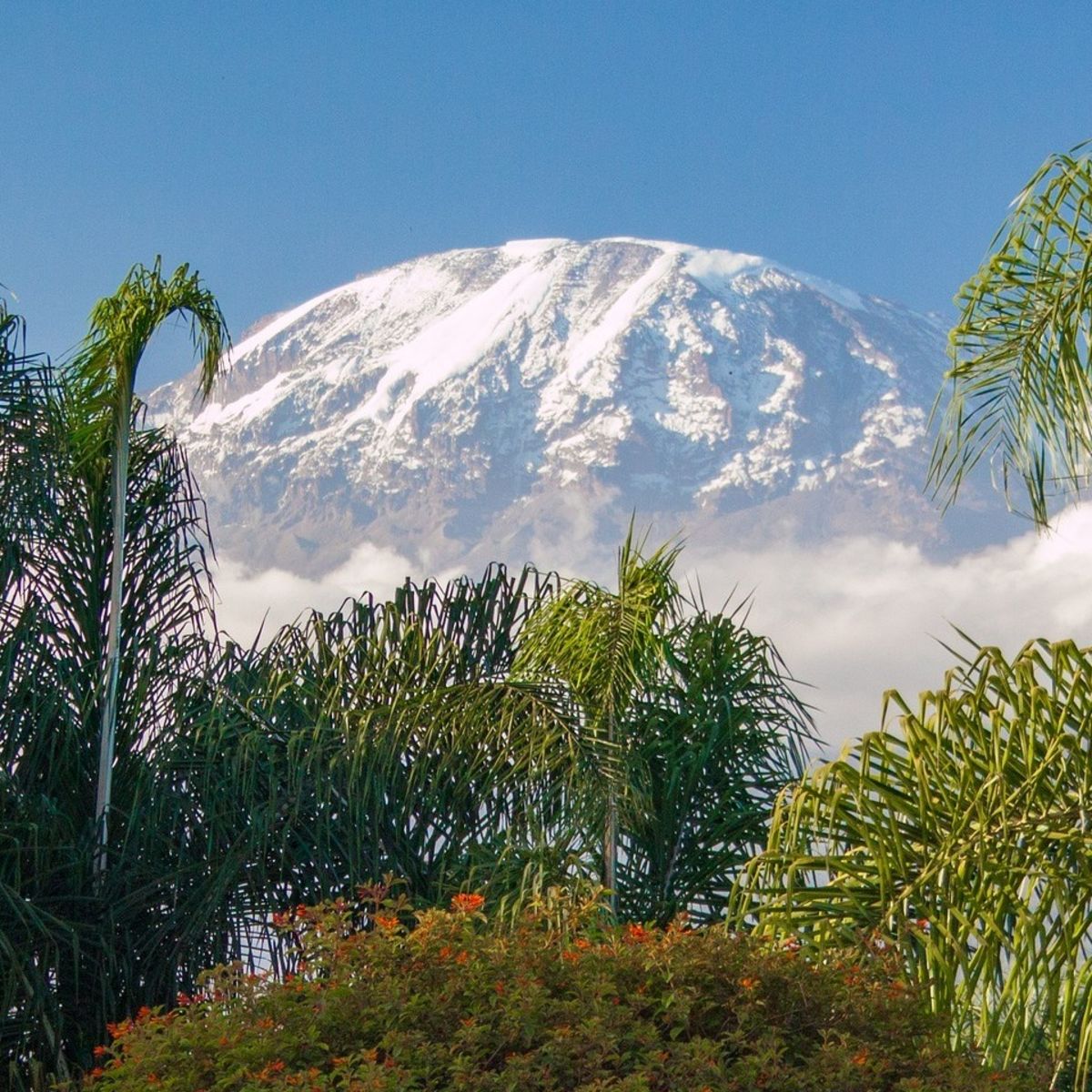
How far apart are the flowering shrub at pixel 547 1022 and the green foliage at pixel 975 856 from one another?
179 mm

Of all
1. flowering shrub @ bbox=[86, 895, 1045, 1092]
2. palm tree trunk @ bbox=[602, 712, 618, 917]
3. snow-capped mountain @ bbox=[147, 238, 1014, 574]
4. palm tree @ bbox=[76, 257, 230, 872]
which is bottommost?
flowering shrub @ bbox=[86, 895, 1045, 1092]

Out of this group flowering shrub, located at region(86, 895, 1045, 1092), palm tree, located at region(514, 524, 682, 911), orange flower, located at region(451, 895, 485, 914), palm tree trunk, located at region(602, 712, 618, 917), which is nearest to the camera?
flowering shrub, located at region(86, 895, 1045, 1092)

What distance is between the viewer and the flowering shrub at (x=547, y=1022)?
312 centimetres

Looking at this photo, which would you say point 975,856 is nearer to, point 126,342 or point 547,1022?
point 547,1022

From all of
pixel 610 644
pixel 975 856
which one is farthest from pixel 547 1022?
pixel 610 644

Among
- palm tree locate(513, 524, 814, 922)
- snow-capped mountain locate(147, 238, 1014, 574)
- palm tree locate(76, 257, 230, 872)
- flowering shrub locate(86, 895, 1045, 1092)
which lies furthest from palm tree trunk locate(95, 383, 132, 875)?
snow-capped mountain locate(147, 238, 1014, 574)

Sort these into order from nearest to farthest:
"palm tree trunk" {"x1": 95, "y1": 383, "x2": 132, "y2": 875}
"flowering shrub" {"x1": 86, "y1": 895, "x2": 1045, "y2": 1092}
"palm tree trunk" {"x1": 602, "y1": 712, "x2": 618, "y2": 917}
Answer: "flowering shrub" {"x1": 86, "y1": 895, "x2": 1045, "y2": 1092} → "palm tree trunk" {"x1": 602, "y1": 712, "x2": 618, "y2": 917} → "palm tree trunk" {"x1": 95, "y1": 383, "x2": 132, "y2": 875}

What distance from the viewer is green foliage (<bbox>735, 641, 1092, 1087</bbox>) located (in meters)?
3.57

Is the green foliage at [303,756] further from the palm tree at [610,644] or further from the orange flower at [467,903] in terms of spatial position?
the orange flower at [467,903]

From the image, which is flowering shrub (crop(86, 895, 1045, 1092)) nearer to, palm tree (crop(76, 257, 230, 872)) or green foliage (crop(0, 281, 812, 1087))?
green foliage (crop(0, 281, 812, 1087))

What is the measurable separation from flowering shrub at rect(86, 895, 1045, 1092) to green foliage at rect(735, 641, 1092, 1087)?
18cm

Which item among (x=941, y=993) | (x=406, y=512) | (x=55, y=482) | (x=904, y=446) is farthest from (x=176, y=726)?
(x=904, y=446)

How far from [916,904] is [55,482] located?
4.49 meters

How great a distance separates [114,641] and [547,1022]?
4.79 m
